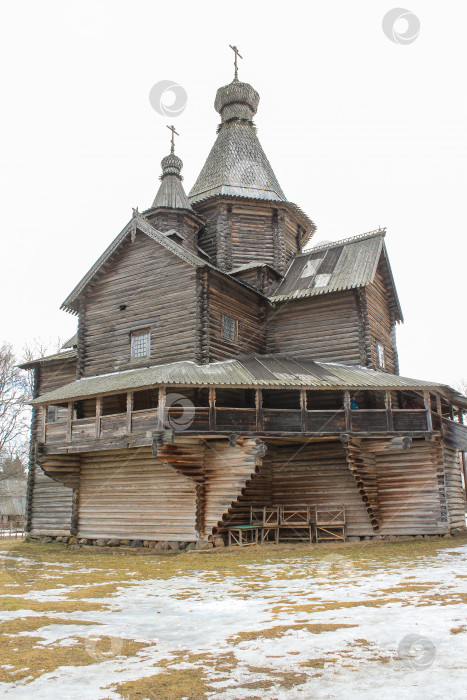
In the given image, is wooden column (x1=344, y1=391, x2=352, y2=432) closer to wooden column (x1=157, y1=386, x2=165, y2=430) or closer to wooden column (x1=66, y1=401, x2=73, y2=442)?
wooden column (x1=157, y1=386, x2=165, y2=430)

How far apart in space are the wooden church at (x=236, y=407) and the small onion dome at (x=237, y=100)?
7.62 metres

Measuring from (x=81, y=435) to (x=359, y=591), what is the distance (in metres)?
11.1

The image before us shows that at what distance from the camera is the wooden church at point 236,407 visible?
1742 centimetres

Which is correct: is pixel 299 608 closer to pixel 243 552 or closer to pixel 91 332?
pixel 243 552

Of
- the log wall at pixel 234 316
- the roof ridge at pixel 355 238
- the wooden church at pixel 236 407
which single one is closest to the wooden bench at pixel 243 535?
the wooden church at pixel 236 407

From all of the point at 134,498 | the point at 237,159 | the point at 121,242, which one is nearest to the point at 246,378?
the point at 134,498

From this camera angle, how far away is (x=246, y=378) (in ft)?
56.5

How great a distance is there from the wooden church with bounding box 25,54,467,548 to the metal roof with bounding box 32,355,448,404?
10cm

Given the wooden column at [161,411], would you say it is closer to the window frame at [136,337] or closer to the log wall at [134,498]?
the log wall at [134,498]

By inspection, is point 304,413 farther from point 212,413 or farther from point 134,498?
point 134,498

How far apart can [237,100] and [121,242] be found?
13159 mm

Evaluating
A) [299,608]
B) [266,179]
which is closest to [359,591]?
[299,608]

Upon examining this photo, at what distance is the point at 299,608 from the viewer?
28.4ft

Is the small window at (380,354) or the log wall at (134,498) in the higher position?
the small window at (380,354)
